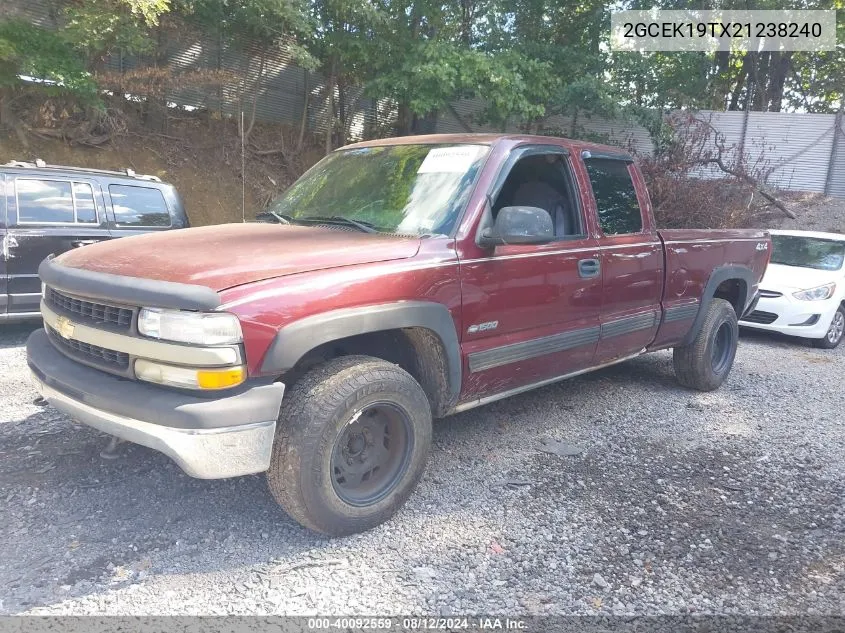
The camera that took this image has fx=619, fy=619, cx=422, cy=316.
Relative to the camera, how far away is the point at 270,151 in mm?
14641

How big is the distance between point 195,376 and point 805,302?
7803 millimetres

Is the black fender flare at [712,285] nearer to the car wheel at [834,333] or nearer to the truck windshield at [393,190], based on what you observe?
the truck windshield at [393,190]

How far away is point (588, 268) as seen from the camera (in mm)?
4047

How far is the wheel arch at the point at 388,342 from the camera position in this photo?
2609mm

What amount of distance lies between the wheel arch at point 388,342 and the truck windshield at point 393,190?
539 millimetres

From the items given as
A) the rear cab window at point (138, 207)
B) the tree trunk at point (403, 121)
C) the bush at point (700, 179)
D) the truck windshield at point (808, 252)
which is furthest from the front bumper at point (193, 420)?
the tree trunk at point (403, 121)

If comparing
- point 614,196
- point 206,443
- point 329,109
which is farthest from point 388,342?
point 329,109

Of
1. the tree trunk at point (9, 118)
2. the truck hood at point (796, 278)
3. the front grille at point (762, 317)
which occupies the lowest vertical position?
the front grille at point (762, 317)

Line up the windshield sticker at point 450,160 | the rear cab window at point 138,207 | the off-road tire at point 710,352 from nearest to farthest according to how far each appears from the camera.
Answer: the windshield sticker at point 450,160, the off-road tire at point 710,352, the rear cab window at point 138,207

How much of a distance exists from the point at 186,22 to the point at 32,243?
7.39 metres

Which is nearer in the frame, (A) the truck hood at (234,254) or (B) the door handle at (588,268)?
(A) the truck hood at (234,254)

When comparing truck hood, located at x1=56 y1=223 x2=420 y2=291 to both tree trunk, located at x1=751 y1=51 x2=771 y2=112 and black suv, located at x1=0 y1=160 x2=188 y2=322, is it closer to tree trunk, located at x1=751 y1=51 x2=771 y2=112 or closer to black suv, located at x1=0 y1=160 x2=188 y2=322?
black suv, located at x1=0 y1=160 x2=188 y2=322

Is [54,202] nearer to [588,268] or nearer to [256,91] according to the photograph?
[588,268]

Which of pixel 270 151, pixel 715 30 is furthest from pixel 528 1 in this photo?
pixel 270 151
